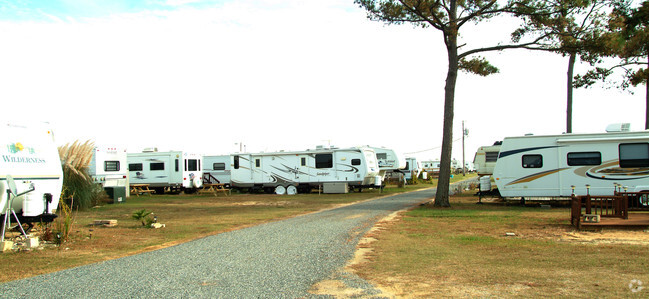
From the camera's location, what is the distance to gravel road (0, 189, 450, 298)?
551cm

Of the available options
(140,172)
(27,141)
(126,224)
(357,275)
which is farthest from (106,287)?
(140,172)

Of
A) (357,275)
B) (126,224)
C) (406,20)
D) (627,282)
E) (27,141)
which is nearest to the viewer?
(627,282)

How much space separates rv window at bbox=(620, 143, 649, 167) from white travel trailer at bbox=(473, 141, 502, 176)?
10.1m

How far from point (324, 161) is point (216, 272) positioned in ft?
70.2

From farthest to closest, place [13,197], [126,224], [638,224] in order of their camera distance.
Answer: [126,224] < [638,224] < [13,197]

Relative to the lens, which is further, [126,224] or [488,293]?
[126,224]

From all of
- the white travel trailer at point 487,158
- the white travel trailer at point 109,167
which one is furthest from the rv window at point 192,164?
the white travel trailer at point 487,158

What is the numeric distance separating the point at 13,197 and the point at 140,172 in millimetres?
22057

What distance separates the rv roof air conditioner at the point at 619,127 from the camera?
16.7m

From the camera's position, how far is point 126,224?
12.9 m

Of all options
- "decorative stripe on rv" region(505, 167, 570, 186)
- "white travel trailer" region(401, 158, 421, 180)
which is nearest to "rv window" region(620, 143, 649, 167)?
"decorative stripe on rv" region(505, 167, 570, 186)

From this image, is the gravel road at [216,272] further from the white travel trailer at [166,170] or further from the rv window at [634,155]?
the white travel trailer at [166,170]

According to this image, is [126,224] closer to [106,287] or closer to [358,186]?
[106,287]

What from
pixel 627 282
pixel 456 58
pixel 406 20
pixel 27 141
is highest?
pixel 406 20
